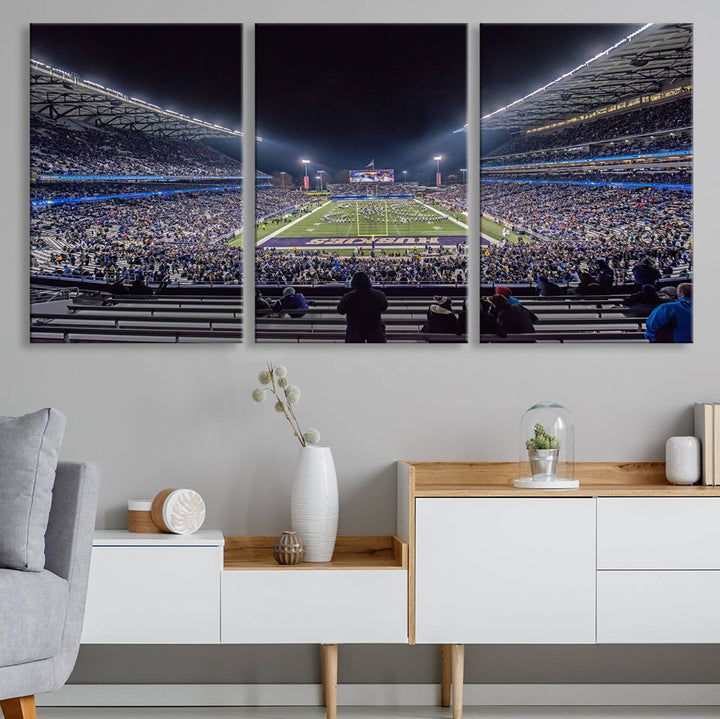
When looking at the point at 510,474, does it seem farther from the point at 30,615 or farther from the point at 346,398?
the point at 30,615

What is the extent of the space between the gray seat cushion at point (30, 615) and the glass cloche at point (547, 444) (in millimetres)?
1467

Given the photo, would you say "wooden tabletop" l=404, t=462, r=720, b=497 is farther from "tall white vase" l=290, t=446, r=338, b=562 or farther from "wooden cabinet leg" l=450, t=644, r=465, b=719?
"wooden cabinet leg" l=450, t=644, r=465, b=719

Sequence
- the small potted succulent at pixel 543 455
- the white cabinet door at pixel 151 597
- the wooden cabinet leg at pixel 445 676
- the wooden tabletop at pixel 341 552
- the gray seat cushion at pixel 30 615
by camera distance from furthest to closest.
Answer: the wooden cabinet leg at pixel 445 676
the small potted succulent at pixel 543 455
the wooden tabletop at pixel 341 552
the white cabinet door at pixel 151 597
the gray seat cushion at pixel 30 615

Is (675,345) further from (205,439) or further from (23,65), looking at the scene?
(23,65)

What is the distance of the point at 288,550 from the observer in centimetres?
290

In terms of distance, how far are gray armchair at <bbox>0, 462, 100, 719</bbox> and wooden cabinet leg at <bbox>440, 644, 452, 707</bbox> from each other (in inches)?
49.9

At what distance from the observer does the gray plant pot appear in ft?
9.98

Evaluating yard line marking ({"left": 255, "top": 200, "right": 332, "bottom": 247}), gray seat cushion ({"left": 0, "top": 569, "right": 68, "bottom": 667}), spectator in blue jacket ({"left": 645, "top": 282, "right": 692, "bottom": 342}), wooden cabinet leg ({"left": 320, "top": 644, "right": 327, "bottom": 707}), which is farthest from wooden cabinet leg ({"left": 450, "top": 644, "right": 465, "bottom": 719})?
yard line marking ({"left": 255, "top": 200, "right": 332, "bottom": 247})

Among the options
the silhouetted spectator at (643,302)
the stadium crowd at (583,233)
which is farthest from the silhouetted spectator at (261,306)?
the silhouetted spectator at (643,302)

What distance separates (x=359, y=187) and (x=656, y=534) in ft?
4.99

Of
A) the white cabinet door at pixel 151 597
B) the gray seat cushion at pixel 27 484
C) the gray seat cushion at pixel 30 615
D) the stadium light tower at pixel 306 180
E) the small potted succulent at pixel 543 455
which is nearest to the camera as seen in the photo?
the gray seat cushion at pixel 30 615

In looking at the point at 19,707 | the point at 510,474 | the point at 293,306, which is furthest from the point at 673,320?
the point at 19,707

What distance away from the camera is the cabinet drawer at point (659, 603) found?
2.84 metres

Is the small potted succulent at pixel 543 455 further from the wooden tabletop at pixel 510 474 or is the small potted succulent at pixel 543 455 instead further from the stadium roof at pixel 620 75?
the stadium roof at pixel 620 75
